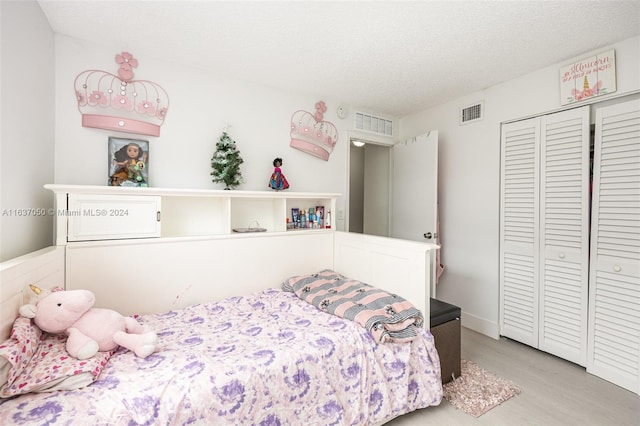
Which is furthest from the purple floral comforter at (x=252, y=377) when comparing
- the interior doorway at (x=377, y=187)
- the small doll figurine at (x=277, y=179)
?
the interior doorway at (x=377, y=187)

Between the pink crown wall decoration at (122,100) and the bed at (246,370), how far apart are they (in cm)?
91

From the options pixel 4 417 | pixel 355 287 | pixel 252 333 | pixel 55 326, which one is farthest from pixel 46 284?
pixel 355 287

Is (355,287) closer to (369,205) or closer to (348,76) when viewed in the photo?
(348,76)

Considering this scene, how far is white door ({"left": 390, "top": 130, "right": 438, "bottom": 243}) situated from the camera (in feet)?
9.86

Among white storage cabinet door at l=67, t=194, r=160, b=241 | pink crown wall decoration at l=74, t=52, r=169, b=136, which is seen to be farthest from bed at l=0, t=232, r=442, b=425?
pink crown wall decoration at l=74, t=52, r=169, b=136

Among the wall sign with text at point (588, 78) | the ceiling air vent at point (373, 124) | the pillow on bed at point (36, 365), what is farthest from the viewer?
the ceiling air vent at point (373, 124)

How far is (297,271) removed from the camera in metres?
2.48

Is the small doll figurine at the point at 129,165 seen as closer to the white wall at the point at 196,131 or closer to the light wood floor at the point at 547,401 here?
the white wall at the point at 196,131

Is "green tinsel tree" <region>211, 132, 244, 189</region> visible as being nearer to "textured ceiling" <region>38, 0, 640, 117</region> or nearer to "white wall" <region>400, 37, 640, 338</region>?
"textured ceiling" <region>38, 0, 640, 117</region>

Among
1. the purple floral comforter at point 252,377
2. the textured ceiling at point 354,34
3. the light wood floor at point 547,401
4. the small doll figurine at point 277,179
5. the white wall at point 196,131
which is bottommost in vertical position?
the light wood floor at point 547,401

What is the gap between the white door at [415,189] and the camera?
118 inches

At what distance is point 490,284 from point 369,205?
1782 millimetres

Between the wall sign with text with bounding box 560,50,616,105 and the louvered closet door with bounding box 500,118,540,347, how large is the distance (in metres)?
0.28

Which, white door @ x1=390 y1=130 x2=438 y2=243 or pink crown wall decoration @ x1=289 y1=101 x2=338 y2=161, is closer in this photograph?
pink crown wall decoration @ x1=289 y1=101 x2=338 y2=161
